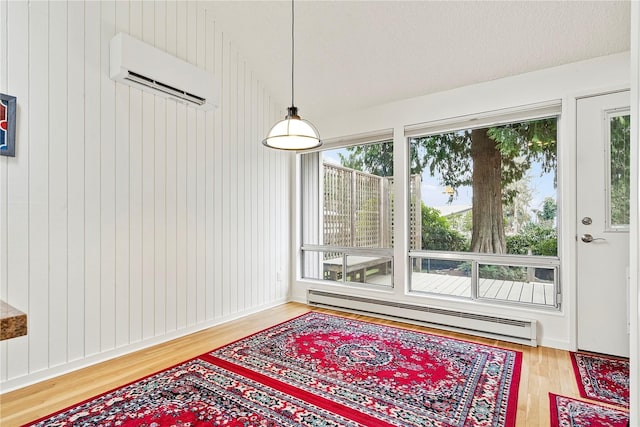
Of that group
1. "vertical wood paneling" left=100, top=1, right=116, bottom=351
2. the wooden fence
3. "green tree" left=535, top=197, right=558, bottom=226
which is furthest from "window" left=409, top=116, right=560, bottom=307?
"vertical wood paneling" left=100, top=1, right=116, bottom=351

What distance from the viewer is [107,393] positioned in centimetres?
222

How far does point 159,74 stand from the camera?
9.71 ft

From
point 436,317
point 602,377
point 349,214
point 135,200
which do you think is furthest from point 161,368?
point 602,377

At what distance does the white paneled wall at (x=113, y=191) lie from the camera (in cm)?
236

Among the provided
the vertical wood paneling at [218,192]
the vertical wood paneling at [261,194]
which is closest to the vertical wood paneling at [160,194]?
the vertical wood paneling at [218,192]

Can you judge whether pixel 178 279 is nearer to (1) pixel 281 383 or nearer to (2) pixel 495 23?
(1) pixel 281 383

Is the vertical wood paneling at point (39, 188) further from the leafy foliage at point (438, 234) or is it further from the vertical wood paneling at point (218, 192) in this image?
the leafy foliage at point (438, 234)

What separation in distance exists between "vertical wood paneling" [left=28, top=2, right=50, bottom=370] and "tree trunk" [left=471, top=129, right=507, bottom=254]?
363cm

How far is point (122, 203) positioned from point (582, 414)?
3.44 metres

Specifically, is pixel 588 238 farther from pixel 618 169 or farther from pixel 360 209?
pixel 360 209

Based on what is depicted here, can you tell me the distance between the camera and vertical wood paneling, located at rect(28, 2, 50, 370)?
2.38m

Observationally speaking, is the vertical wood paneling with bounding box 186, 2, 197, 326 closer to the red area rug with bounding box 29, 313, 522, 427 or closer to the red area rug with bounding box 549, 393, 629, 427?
the red area rug with bounding box 29, 313, 522, 427

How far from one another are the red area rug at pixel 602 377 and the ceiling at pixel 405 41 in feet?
7.95

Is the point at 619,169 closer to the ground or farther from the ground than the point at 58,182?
farther from the ground
